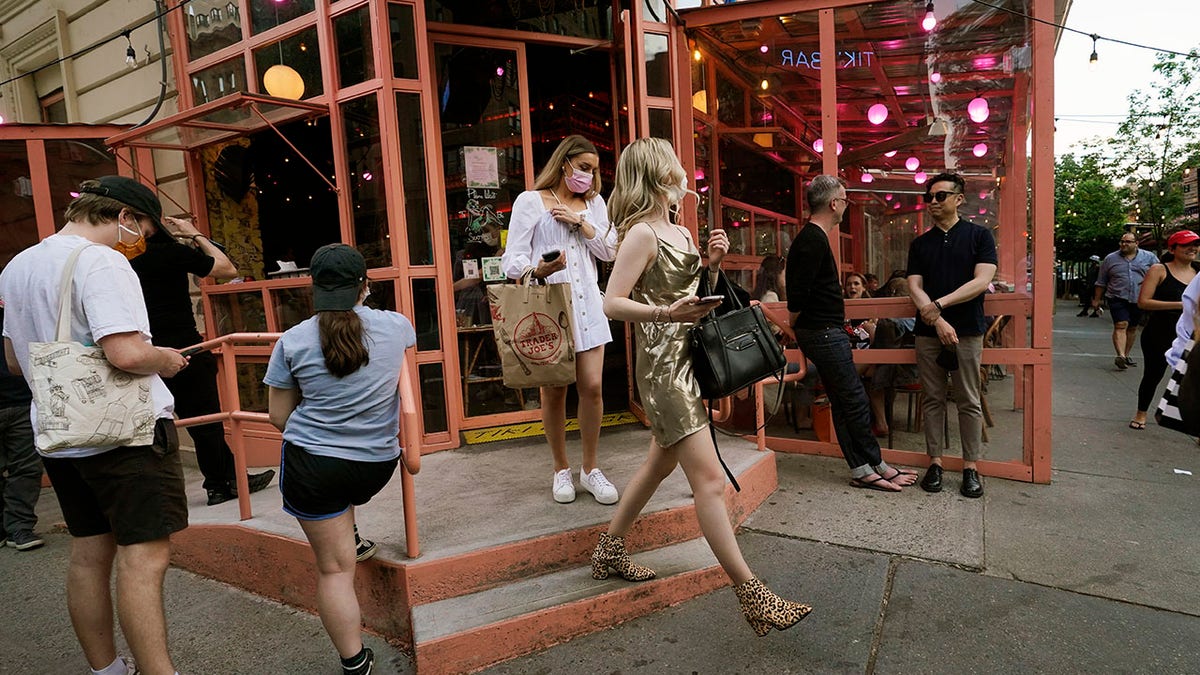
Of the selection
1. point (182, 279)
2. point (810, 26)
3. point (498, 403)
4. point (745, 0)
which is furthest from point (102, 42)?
point (810, 26)

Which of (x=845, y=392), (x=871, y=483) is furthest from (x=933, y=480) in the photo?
(x=845, y=392)

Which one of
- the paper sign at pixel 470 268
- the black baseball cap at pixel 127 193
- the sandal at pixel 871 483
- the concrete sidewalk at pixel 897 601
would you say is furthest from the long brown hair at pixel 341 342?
the sandal at pixel 871 483

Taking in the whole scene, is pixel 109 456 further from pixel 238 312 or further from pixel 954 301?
pixel 954 301

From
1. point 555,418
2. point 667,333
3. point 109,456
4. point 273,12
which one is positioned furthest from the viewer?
point 273,12

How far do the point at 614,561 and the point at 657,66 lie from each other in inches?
147

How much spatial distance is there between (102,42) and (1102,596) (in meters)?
8.15

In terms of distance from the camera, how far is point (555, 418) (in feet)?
11.2

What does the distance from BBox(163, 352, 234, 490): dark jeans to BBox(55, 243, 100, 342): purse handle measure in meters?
1.88

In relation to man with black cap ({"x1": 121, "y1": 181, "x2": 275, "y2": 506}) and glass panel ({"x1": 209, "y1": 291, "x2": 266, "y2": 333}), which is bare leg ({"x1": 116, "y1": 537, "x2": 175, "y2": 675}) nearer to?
man with black cap ({"x1": 121, "y1": 181, "x2": 275, "y2": 506})

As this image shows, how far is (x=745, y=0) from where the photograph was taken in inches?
192

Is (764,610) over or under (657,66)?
under

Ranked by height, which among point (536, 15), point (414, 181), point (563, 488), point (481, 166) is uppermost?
point (536, 15)

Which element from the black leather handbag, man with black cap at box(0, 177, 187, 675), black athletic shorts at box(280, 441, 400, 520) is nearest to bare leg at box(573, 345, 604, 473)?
the black leather handbag

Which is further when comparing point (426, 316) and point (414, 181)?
point (426, 316)
